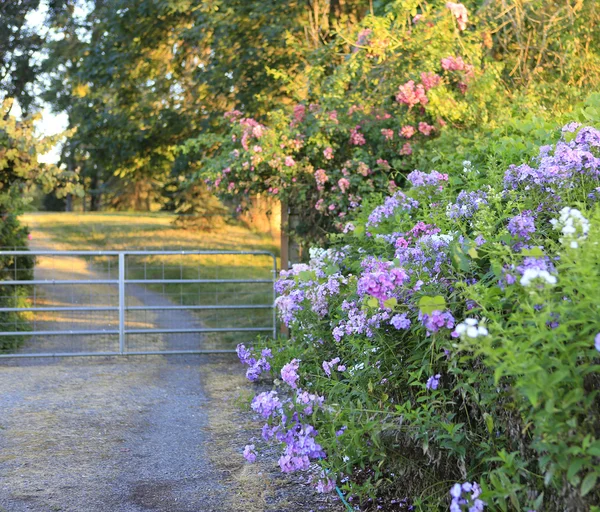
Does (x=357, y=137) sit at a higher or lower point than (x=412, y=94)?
lower

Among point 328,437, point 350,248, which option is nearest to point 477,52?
point 350,248

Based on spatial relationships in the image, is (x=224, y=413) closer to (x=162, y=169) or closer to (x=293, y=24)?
(x=293, y=24)

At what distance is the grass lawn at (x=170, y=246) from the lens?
13914 millimetres

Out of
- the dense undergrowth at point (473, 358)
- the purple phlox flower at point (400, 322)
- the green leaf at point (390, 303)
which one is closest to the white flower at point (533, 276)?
the dense undergrowth at point (473, 358)

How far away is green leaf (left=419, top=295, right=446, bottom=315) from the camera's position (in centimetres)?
301

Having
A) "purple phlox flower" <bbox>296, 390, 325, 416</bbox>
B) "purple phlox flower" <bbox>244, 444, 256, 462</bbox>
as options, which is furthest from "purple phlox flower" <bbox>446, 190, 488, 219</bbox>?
"purple phlox flower" <bbox>244, 444, 256, 462</bbox>

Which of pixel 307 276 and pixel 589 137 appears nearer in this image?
pixel 589 137

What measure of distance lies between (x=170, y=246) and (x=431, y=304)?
18411mm

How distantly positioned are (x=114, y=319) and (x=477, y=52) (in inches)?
308

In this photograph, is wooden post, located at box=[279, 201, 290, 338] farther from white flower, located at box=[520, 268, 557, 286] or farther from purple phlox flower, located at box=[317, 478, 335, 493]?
white flower, located at box=[520, 268, 557, 286]

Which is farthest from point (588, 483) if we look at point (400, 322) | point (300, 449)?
point (300, 449)

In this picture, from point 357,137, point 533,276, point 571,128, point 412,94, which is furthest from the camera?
point 357,137

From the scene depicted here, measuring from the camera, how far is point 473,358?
2852 mm

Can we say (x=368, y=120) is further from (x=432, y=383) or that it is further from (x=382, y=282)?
(x=432, y=383)
